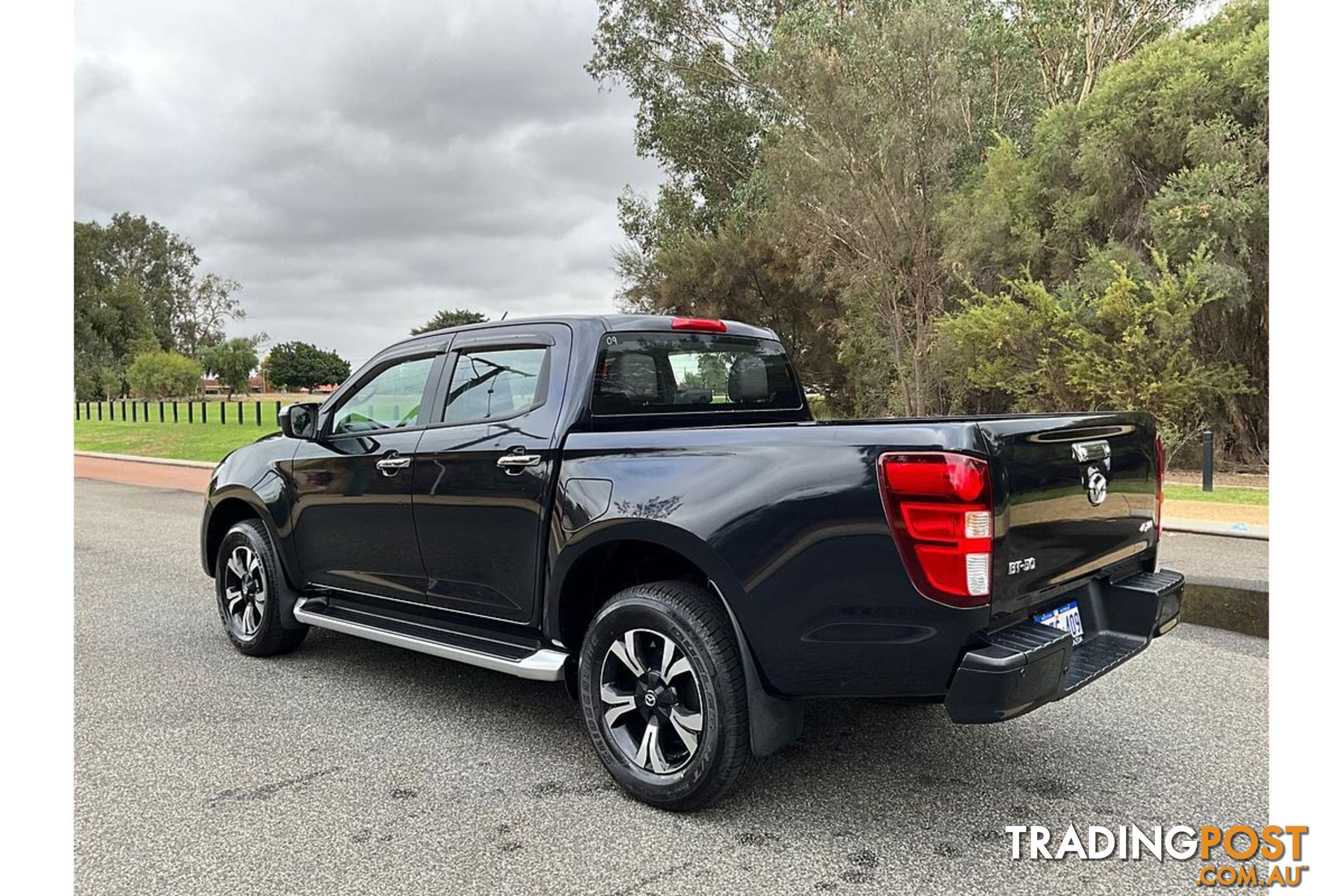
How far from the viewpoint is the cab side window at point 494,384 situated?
4.40m

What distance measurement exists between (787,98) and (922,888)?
23.9 meters

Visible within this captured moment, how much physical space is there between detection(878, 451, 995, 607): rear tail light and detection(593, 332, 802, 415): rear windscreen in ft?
5.25

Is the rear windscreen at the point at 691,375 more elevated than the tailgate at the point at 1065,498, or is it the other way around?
the rear windscreen at the point at 691,375

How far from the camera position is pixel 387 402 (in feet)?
17.1

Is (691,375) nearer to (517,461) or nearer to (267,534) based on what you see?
(517,461)

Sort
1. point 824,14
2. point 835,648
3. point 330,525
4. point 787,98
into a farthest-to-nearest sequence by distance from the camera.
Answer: point 824,14, point 787,98, point 330,525, point 835,648

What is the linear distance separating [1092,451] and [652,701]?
1843mm

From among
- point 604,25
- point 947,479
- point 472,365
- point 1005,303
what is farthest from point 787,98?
point 947,479

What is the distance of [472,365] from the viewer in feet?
15.6

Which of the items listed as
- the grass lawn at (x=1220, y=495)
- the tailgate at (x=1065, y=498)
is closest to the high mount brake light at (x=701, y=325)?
the tailgate at (x=1065, y=498)

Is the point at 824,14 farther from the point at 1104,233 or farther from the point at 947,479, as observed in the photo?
the point at 947,479

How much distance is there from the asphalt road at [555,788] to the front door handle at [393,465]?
115 cm

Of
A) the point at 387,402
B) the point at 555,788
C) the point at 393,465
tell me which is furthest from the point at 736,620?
the point at 387,402

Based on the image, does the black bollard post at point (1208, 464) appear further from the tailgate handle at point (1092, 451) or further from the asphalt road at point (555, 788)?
the tailgate handle at point (1092, 451)
